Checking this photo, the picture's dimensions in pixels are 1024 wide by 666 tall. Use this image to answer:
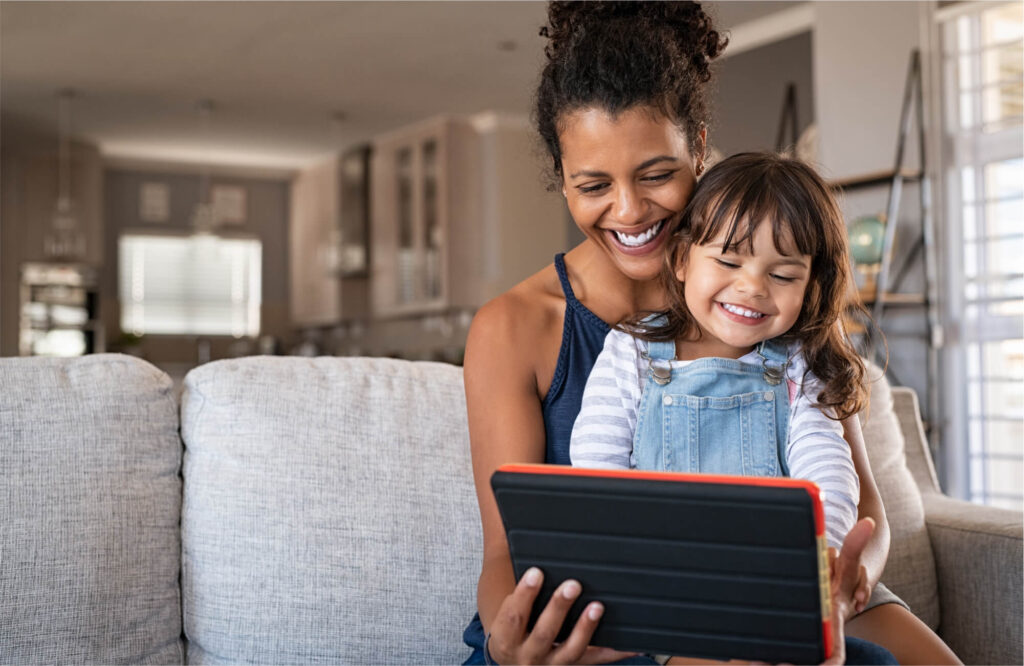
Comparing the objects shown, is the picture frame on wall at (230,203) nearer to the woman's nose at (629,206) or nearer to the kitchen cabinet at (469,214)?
the kitchen cabinet at (469,214)

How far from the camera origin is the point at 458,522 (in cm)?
169

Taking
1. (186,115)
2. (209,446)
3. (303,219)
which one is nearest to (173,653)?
(209,446)

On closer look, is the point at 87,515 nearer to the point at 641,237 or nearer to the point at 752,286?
the point at 641,237

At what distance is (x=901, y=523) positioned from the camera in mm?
1918

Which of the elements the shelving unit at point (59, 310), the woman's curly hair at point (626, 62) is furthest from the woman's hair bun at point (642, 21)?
the shelving unit at point (59, 310)

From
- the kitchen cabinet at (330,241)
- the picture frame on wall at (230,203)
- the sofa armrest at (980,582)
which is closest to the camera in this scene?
the sofa armrest at (980,582)

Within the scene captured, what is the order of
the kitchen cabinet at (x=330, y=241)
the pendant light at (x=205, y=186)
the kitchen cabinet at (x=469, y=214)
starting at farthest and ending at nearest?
the kitchen cabinet at (x=330, y=241)
the kitchen cabinet at (x=469, y=214)
the pendant light at (x=205, y=186)

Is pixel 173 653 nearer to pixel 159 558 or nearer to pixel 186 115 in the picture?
pixel 159 558

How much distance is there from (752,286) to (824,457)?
228 mm

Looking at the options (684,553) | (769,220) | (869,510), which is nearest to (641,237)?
(769,220)

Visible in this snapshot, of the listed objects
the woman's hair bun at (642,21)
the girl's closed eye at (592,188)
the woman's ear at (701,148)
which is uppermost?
the woman's hair bun at (642,21)

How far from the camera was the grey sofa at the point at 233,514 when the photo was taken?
148cm

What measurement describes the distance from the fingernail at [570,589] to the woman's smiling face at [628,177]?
57 cm

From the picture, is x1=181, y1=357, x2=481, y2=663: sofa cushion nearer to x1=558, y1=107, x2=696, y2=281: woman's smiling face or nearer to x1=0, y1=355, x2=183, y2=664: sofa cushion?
x1=0, y1=355, x2=183, y2=664: sofa cushion
